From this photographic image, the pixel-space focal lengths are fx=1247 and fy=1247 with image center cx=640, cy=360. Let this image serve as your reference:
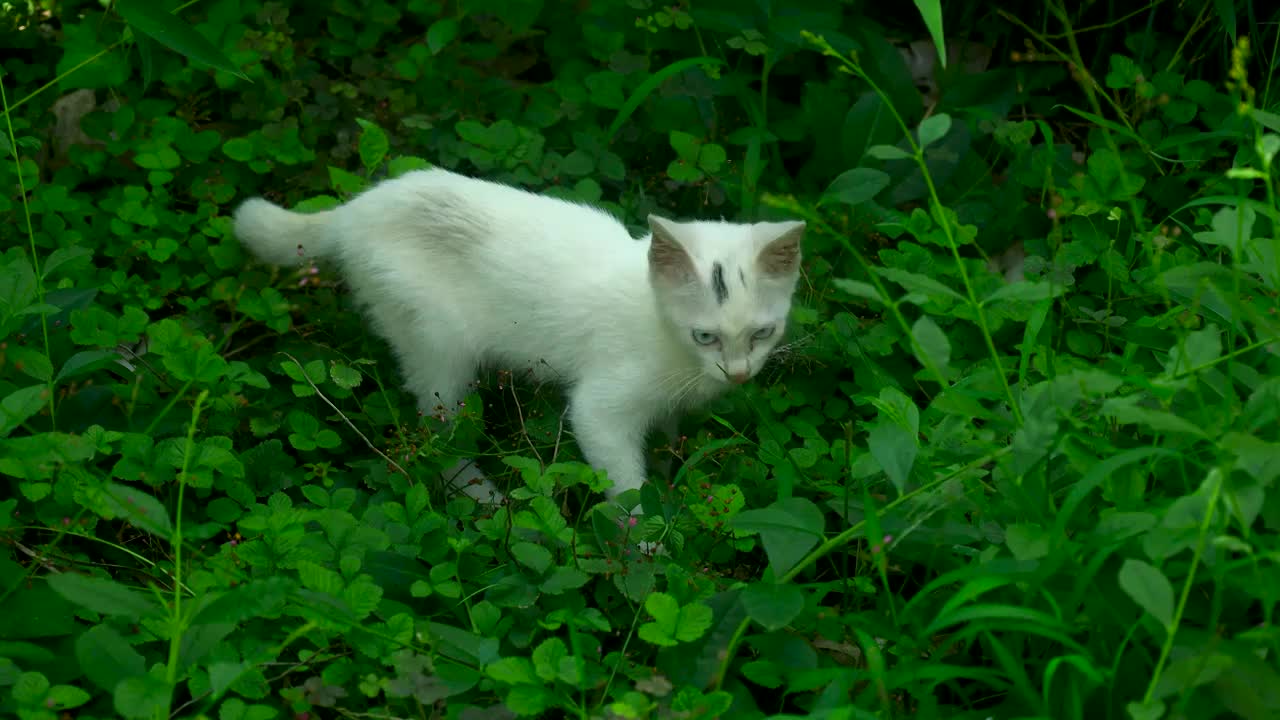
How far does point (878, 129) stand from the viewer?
3.80m

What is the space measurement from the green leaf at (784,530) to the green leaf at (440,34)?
2.18 metres

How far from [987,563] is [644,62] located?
235cm

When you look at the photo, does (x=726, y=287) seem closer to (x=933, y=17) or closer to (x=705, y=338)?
(x=705, y=338)

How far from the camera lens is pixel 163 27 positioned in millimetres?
2883

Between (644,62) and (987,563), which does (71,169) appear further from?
(987,563)

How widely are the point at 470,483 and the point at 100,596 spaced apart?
1.23m

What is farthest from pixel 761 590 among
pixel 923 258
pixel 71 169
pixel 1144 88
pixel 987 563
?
pixel 71 169

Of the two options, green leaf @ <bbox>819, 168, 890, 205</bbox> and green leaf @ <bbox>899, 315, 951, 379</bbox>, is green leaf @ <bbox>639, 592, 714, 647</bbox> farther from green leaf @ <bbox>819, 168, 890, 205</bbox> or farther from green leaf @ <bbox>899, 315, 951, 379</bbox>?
green leaf @ <bbox>819, 168, 890, 205</bbox>

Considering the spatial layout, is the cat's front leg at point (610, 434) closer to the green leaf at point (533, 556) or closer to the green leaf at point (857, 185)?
the green leaf at point (533, 556)

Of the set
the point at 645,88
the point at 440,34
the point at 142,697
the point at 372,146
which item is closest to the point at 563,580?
the point at 142,697

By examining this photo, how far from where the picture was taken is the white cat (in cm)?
310

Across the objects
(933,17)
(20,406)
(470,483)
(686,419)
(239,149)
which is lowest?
(686,419)

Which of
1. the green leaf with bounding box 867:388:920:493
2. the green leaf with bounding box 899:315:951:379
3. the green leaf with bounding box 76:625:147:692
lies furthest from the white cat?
the green leaf with bounding box 76:625:147:692

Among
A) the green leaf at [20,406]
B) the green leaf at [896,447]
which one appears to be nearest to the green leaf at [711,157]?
the green leaf at [896,447]
